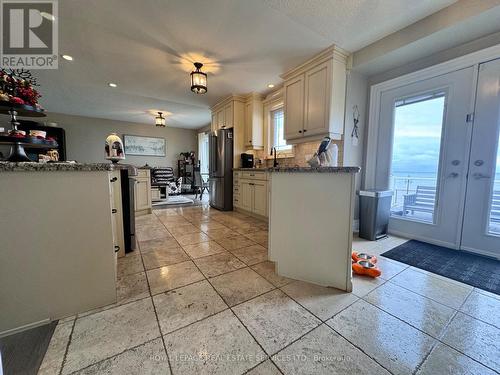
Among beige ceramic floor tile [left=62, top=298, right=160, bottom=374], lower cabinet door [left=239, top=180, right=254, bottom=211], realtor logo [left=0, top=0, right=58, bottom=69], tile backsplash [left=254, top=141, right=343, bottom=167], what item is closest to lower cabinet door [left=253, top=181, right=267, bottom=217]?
lower cabinet door [left=239, top=180, right=254, bottom=211]

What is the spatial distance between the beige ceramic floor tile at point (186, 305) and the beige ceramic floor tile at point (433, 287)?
1488 millimetres

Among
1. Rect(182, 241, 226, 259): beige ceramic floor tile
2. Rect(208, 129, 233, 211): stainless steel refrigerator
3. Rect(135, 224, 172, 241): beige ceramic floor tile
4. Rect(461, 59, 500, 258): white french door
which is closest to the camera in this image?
Rect(461, 59, 500, 258): white french door

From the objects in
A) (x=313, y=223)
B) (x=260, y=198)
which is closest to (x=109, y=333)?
(x=313, y=223)

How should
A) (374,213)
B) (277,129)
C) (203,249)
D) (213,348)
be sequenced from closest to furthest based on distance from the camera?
(213,348) < (203,249) < (374,213) < (277,129)

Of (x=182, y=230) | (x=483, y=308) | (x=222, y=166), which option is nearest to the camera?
(x=483, y=308)

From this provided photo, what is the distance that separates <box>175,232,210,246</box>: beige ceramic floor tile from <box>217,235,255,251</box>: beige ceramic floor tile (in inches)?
8.8

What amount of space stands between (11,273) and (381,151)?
12.5 feet

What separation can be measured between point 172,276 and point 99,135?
23.6ft

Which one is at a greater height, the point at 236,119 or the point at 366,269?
the point at 236,119

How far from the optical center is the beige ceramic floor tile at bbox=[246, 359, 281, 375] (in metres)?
0.90

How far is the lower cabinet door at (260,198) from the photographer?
3.51 metres

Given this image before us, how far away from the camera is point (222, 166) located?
172 inches

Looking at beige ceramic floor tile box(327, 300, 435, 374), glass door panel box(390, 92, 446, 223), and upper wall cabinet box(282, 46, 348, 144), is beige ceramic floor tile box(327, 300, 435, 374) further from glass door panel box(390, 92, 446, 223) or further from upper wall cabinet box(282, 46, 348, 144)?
upper wall cabinet box(282, 46, 348, 144)

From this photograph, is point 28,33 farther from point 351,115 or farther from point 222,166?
point 351,115
